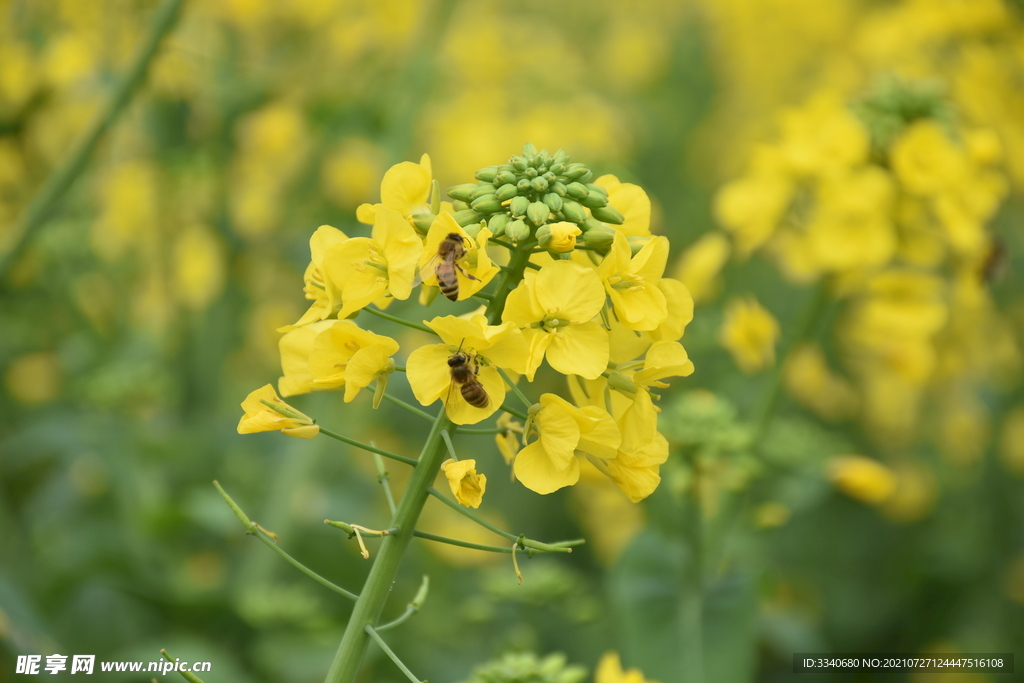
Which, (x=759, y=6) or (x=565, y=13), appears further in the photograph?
(x=565, y=13)

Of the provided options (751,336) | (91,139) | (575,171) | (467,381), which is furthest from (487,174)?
(91,139)

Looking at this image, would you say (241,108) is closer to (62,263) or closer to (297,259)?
(297,259)

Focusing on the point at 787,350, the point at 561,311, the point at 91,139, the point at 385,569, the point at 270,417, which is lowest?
the point at 385,569

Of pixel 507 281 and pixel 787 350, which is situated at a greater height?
pixel 787 350

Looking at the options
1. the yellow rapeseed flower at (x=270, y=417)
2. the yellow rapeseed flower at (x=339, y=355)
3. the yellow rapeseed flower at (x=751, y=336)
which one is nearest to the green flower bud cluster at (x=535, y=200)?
the yellow rapeseed flower at (x=339, y=355)

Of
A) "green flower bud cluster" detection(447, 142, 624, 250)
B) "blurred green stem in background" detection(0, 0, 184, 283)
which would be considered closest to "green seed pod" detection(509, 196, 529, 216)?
"green flower bud cluster" detection(447, 142, 624, 250)

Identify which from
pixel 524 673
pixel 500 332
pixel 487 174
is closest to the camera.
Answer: pixel 500 332

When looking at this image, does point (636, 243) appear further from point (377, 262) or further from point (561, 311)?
point (377, 262)

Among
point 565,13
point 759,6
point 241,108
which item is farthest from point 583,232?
point 565,13
